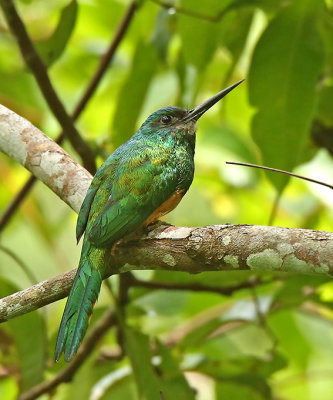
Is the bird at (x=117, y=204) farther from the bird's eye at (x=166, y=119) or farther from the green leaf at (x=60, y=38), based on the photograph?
the green leaf at (x=60, y=38)

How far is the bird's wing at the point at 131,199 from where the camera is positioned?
1805 millimetres

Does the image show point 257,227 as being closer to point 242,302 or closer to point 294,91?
point 294,91

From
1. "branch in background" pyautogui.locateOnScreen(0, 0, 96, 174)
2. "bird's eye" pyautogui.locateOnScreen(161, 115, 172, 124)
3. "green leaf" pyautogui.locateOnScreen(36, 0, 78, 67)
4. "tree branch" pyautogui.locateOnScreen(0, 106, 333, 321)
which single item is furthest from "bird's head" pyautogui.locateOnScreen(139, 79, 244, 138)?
"tree branch" pyautogui.locateOnScreen(0, 106, 333, 321)

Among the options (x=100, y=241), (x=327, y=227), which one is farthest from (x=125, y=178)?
(x=327, y=227)

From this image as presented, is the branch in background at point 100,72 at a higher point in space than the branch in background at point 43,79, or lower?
higher

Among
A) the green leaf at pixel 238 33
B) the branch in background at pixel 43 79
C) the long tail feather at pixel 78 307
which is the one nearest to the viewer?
the long tail feather at pixel 78 307

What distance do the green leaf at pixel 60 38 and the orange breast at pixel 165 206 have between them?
750 millimetres

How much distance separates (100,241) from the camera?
1.79 meters

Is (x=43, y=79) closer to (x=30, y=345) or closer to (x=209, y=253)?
(x=30, y=345)

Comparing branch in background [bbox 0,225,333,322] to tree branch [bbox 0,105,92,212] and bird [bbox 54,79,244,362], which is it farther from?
tree branch [bbox 0,105,92,212]

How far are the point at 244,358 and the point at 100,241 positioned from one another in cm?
107

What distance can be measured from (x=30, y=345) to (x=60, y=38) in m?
1.05

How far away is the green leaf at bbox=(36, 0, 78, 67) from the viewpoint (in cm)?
241

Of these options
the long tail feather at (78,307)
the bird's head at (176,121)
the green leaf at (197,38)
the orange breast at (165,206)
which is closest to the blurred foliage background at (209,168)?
the green leaf at (197,38)
